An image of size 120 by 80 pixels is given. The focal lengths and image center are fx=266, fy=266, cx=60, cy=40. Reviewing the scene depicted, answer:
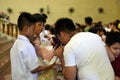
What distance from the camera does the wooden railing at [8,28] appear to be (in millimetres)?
13211

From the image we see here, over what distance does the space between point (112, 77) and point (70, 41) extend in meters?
0.57

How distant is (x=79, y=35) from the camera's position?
2.49 metres

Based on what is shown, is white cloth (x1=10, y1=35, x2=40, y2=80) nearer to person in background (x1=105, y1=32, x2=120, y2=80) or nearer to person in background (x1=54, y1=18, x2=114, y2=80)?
person in background (x1=54, y1=18, x2=114, y2=80)

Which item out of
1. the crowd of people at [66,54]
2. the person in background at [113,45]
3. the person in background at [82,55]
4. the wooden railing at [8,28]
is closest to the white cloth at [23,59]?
the crowd of people at [66,54]

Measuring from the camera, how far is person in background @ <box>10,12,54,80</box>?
259 cm

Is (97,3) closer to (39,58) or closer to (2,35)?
(2,35)

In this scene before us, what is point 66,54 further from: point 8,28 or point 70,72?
point 8,28

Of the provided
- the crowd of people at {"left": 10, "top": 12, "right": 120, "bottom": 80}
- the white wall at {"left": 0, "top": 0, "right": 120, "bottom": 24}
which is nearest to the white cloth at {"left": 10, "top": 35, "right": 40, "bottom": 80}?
the crowd of people at {"left": 10, "top": 12, "right": 120, "bottom": 80}

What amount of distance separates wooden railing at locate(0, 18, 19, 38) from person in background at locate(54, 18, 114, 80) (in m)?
10.9

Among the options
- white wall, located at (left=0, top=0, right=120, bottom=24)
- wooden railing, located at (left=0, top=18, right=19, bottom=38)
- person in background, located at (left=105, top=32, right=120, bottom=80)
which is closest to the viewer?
person in background, located at (left=105, top=32, right=120, bottom=80)

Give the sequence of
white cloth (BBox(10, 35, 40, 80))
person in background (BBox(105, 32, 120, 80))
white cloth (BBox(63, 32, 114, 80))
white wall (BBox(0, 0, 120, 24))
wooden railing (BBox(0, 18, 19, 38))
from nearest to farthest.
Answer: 1. white cloth (BBox(63, 32, 114, 80))
2. white cloth (BBox(10, 35, 40, 80))
3. person in background (BBox(105, 32, 120, 80))
4. wooden railing (BBox(0, 18, 19, 38))
5. white wall (BBox(0, 0, 120, 24))

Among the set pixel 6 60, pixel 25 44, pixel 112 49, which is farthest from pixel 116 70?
pixel 6 60

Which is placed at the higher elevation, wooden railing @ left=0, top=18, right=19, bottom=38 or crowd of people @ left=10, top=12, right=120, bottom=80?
crowd of people @ left=10, top=12, right=120, bottom=80

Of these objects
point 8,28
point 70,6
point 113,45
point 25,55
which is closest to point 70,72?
point 25,55
